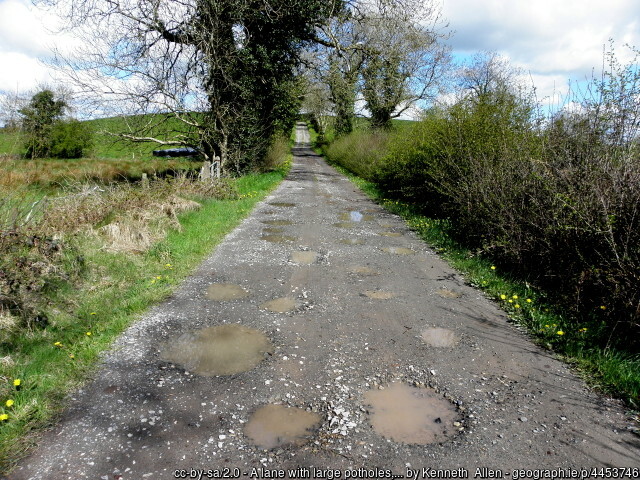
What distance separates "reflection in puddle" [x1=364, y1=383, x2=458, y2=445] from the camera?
9.78ft

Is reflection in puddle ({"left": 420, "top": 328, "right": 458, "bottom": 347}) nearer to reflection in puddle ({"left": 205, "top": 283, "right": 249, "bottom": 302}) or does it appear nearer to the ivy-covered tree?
reflection in puddle ({"left": 205, "top": 283, "right": 249, "bottom": 302})

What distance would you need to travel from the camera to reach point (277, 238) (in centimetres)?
845

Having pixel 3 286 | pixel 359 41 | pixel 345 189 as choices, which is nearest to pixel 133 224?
pixel 3 286

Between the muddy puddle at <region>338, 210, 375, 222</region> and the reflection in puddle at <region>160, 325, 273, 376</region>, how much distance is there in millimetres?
6723

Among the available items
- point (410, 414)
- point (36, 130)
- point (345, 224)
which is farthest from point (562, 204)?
point (36, 130)

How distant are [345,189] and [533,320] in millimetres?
13195

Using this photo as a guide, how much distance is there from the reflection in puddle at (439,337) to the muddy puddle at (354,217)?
6304 millimetres

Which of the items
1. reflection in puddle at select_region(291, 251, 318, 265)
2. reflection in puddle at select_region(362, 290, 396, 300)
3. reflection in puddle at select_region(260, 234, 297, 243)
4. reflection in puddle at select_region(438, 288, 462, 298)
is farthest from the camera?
reflection in puddle at select_region(260, 234, 297, 243)

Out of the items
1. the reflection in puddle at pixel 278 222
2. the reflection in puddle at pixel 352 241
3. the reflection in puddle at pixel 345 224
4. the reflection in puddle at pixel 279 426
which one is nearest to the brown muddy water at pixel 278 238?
the reflection in puddle at pixel 352 241

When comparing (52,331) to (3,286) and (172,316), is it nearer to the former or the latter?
(3,286)

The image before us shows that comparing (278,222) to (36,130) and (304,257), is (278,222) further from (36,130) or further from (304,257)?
(36,130)

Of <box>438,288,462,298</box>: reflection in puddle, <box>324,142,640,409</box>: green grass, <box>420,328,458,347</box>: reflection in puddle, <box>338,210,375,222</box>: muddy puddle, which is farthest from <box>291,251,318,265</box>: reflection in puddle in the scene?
<box>338,210,375,222</box>: muddy puddle

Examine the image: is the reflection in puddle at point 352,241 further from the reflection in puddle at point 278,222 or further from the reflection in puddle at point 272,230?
the reflection in puddle at point 278,222

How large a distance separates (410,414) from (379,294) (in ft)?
8.35
